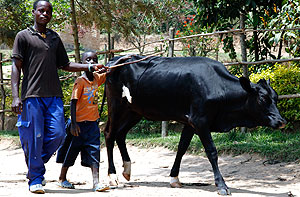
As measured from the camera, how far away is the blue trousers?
4.33 metres

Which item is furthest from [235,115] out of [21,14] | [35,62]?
[21,14]

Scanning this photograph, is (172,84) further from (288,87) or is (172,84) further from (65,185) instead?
(288,87)

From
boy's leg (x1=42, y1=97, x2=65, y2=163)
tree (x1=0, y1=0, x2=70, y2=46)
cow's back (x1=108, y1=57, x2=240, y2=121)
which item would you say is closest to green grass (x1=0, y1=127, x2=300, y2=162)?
cow's back (x1=108, y1=57, x2=240, y2=121)

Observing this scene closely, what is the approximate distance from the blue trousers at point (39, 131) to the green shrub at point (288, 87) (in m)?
4.53

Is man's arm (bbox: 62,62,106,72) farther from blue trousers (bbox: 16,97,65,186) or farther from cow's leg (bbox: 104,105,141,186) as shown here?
cow's leg (bbox: 104,105,141,186)

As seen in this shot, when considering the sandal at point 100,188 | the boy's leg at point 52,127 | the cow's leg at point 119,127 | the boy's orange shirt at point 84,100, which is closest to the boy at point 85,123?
the boy's orange shirt at point 84,100

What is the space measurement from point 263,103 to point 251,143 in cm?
231

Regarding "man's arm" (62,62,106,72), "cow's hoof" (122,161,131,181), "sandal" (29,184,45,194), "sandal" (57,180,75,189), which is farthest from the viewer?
"cow's hoof" (122,161,131,181)

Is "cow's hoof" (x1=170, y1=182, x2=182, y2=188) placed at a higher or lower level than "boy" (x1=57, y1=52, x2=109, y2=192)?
lower

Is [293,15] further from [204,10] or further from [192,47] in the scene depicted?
[192,47]

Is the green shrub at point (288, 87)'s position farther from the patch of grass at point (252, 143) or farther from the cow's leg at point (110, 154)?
the cow's leg at point (110, 154)

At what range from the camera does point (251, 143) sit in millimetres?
6879

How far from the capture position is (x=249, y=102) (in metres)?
4.81

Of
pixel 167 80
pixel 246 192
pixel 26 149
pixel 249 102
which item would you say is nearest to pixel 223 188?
pixel 246 192
